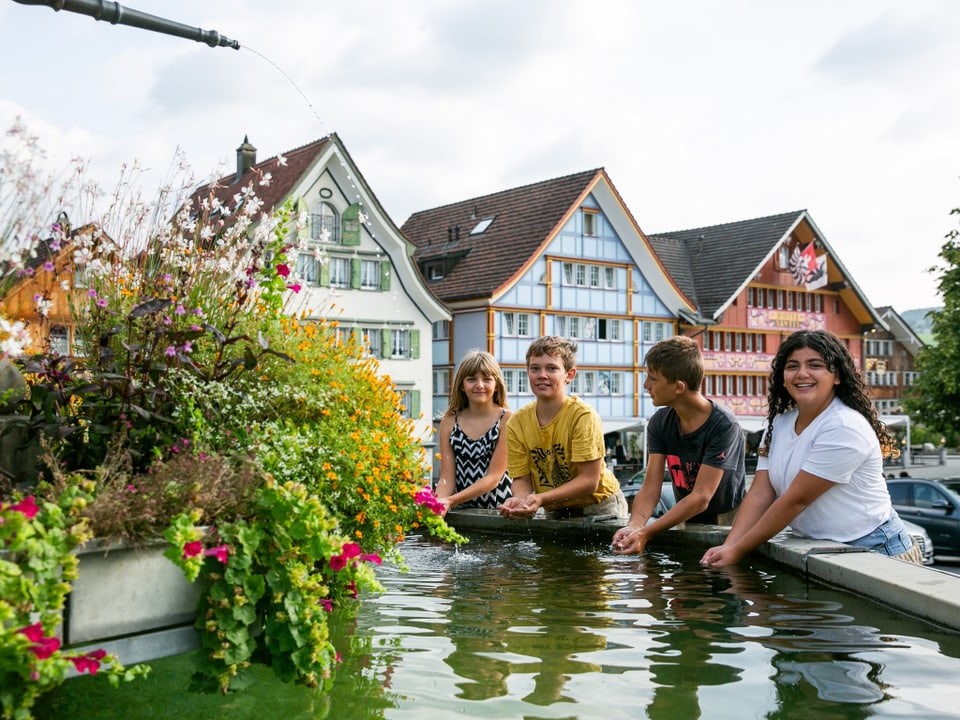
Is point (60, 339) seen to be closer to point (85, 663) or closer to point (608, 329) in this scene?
point (85, 663)

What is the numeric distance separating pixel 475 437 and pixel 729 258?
4213cm

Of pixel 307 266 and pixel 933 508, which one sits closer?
pixel 307 266

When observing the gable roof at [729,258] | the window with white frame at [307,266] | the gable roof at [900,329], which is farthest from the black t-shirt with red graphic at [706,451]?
the gable roof at [900,329]

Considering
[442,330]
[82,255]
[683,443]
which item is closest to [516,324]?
[442,330]

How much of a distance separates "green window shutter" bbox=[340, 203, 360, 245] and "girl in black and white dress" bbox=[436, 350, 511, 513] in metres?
25.6

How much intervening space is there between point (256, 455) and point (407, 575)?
153 cm

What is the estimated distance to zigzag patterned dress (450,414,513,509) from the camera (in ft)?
21.8

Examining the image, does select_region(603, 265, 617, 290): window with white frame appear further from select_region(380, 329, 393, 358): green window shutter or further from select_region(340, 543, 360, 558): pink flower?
select_region(340, 543, 360, 558): pink flower

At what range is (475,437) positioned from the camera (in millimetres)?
6684

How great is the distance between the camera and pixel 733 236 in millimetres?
48531

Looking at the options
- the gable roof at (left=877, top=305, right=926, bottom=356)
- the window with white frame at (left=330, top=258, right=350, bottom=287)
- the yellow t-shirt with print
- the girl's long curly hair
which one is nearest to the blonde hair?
the yellow t-shirt with print

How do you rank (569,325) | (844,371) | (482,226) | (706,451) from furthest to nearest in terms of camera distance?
1. (482,226)
2. (569,325)
3. (706,451)
4. (844,371)

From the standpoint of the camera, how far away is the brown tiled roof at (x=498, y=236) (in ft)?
123

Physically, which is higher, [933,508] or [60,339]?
[60,339]
